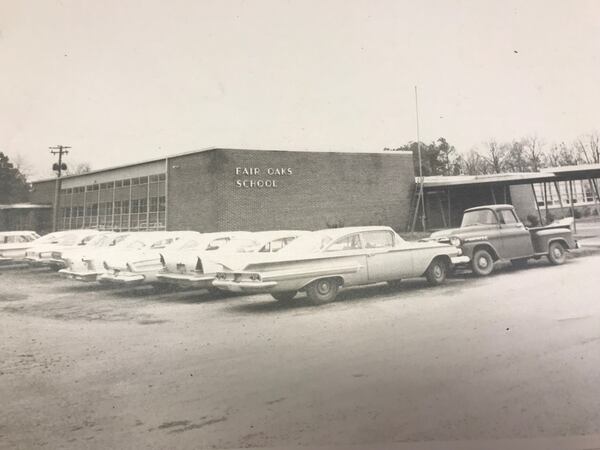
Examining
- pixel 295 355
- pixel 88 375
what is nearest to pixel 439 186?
pixel 295 355

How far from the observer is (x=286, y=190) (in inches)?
346

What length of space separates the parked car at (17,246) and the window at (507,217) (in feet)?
15.6

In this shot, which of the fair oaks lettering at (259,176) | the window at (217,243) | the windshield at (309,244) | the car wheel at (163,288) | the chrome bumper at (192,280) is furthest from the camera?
the fair oaks lettering at (259,176)

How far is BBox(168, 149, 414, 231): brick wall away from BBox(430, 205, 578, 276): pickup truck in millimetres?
544

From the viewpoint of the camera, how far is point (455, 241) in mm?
3820

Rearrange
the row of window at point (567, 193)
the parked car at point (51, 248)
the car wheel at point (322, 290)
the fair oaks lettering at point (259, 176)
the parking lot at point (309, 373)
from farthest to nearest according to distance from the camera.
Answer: the fair oaks lettering at point (259, 176)
the parked car at point (51, 248)
the car wheel at point (322, 290)
the row of window at point (567, 193)
the parking lot at point (309, 373)

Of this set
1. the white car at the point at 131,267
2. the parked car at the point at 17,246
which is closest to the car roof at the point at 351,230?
the white car at the point at 131,267

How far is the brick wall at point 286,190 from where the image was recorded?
3861 mm

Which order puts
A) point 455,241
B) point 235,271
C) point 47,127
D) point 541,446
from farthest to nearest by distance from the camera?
point 455,241 → point 235,271 → point 47,127 → point 541,446

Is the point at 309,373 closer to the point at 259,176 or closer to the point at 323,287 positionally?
the point at 323,287

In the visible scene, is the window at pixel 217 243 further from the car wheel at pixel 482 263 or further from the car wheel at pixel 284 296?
the car wheel at pixel 482 263

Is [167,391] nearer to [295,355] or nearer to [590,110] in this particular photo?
[295,355]

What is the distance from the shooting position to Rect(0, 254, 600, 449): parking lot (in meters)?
1.92

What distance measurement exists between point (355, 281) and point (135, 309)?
70.5 inches
